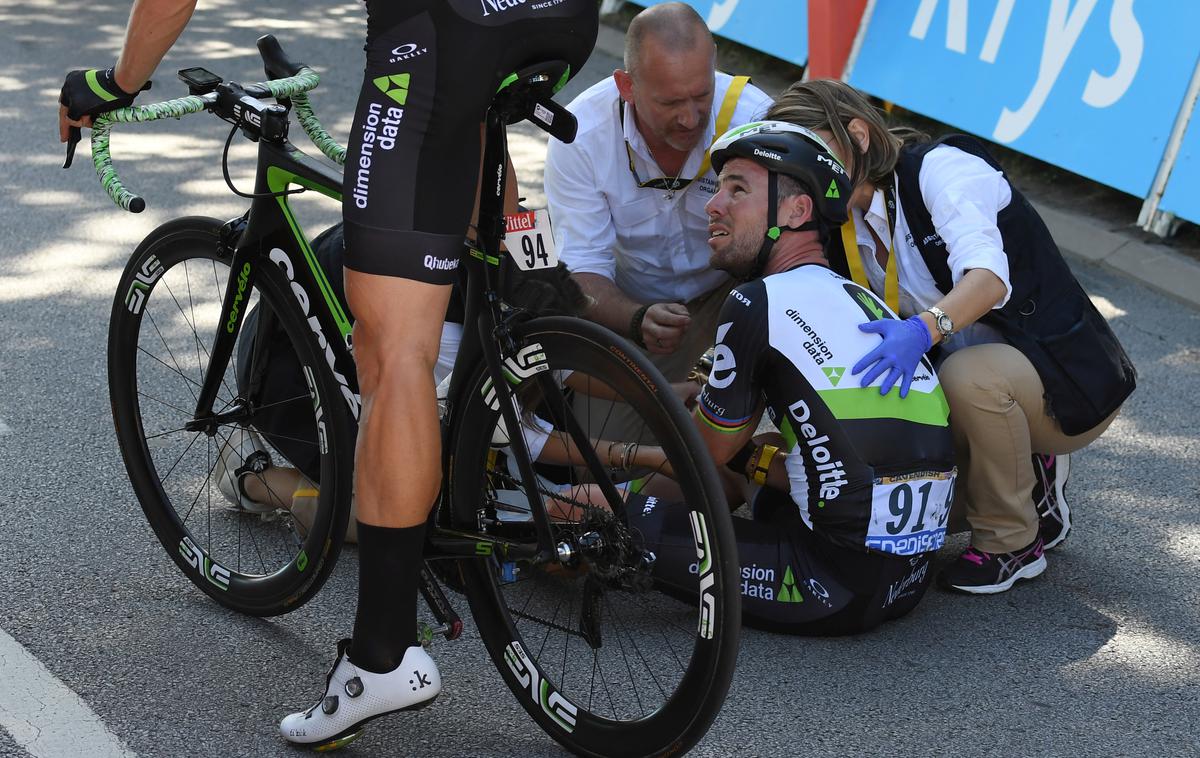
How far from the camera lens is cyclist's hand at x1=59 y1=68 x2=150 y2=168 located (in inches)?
111

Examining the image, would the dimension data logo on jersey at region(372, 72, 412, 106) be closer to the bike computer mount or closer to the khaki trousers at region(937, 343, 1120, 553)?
the bike computer mount

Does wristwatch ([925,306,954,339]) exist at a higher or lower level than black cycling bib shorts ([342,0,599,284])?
lower

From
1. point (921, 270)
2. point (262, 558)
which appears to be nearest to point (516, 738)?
point (262, 558)

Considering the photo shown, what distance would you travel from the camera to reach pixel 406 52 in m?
2.54

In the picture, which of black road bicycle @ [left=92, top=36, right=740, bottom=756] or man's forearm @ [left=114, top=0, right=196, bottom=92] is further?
man's forearm @ [left=114, top=0, right=196, bottom=92]

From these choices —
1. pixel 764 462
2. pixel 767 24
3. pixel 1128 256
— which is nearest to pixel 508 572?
pixel 764 462

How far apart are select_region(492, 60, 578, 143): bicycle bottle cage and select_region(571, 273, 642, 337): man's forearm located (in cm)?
110

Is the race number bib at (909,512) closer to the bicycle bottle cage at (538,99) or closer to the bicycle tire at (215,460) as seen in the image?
the bicycle bottle cage at (538,99)

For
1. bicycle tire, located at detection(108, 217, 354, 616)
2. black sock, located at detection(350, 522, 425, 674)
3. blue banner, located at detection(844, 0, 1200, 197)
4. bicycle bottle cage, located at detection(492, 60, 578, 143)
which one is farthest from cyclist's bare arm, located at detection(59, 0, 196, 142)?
blue banner, located at detection(844, 0, 1200, 197)

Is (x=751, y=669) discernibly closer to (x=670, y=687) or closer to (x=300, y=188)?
(x=670, y=687)

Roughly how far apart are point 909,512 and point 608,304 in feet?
3.78

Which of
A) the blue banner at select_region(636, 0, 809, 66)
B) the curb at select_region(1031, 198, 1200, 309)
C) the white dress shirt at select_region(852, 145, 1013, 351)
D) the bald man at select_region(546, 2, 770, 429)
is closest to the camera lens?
the white dress shirt at select_region(852, 145, 1013, 351)

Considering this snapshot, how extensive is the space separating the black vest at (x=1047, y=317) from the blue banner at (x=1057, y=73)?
9.37 feet

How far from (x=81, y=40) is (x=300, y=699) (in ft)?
22.0
